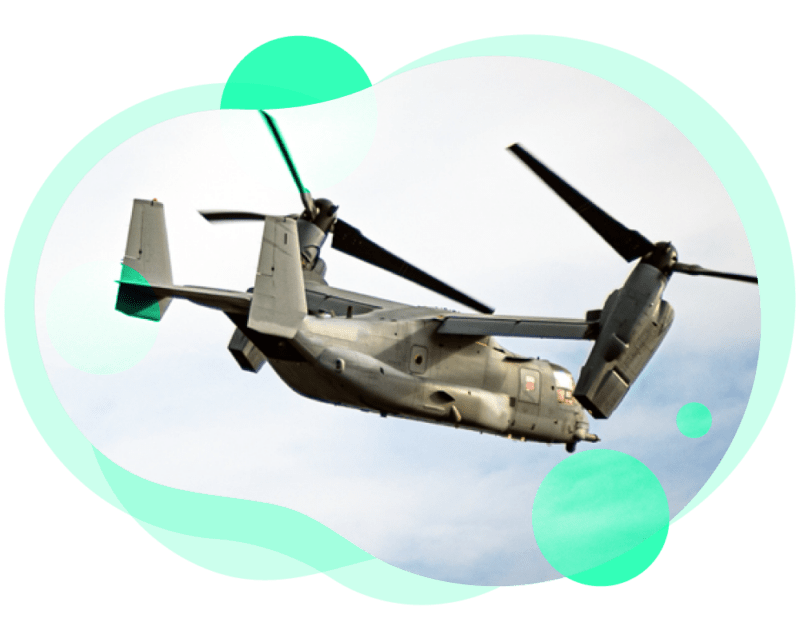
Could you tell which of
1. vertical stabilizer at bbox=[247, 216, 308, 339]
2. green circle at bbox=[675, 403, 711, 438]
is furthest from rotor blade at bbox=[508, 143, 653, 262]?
vertical stabilizer at bbox=[247, 216, 308, 339]

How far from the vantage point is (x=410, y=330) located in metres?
16.6

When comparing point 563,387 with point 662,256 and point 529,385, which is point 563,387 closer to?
point 529,385

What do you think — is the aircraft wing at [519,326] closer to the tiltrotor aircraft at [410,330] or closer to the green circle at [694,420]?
the tiltrotor aircraft at [410,330]

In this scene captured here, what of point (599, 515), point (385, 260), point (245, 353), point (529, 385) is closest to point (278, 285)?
point (245, 353)

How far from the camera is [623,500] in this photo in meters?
15.2

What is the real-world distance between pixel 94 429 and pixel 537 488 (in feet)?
20.8

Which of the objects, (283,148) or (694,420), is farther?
(283,148)

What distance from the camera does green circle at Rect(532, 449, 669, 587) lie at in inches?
596

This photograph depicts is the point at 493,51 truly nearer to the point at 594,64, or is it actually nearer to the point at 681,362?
the point at 594,64

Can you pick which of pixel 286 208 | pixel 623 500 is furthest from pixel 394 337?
pixel 623 500

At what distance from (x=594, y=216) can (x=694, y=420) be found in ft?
10.2

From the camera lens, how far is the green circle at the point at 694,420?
1512cm
